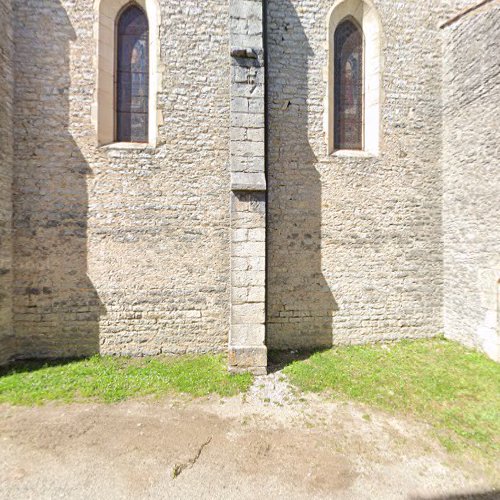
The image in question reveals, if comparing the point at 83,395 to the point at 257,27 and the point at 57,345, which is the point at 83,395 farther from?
the point at 257,27

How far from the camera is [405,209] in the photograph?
19.8ft

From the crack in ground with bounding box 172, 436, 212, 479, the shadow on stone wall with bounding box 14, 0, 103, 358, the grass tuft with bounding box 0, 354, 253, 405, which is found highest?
the shadow on stone wall with bounding box 14, 0, 103, 358

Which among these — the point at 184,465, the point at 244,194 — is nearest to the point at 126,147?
the point at 244,194

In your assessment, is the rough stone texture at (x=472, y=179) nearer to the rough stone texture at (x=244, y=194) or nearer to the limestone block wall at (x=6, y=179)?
the rough stone texture at (x=244, y=194)

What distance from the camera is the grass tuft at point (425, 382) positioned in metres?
3.55

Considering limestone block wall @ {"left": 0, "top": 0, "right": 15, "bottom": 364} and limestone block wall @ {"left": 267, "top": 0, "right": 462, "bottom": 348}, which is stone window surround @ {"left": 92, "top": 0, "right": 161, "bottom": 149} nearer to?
limestone block wall @ {"left": 0, "top": 0, "right": 15, "bottom": 364}

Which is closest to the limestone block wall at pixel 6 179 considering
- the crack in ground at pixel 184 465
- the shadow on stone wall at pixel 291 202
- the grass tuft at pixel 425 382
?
the crack in ground at pixel 184 465

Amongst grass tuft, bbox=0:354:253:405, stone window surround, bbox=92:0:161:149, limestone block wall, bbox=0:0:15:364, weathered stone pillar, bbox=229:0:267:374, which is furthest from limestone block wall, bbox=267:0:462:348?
limestone block wall, bbox=0:0:15:364

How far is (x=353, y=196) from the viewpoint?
5.93 meters

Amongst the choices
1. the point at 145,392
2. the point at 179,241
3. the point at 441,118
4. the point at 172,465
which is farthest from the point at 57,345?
the point at 441,118

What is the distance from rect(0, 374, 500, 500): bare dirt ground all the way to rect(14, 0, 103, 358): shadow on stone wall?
5.90 feet

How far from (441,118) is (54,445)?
893cm

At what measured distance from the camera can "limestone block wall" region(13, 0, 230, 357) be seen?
5.32 m

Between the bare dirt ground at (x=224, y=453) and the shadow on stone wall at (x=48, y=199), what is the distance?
180 centimetres
